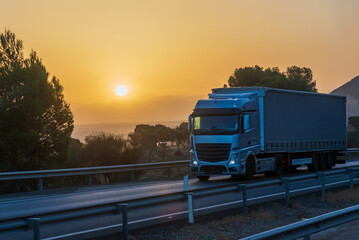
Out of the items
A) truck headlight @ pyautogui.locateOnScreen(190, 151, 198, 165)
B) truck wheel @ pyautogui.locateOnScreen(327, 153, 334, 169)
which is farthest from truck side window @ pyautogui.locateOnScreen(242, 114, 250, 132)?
truck wheel @ pyautogui.locateOnScreen(327, 153, 334, 169)

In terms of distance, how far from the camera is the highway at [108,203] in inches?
424

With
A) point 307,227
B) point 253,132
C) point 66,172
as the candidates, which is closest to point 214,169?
point 253,132

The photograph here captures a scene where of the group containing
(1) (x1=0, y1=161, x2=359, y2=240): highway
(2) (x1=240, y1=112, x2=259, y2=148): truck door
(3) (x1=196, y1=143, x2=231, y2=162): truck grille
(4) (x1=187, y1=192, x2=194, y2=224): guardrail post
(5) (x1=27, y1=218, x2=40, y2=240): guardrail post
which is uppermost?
(2) (x1=240, y1=112, x2=259, y2=148): truck door

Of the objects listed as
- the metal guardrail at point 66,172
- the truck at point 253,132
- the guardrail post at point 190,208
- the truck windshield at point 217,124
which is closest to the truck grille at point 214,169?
the truck at point 253,132

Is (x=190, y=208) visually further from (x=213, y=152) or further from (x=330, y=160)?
(x=330, y=160)

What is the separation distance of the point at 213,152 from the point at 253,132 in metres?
1.89

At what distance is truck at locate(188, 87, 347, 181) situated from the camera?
21844mm

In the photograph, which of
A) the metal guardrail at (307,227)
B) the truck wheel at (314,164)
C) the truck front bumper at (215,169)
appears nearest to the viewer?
the metal guardrail at (307,227)

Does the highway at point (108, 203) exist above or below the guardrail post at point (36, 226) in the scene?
below

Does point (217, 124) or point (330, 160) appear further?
point (330, 160)

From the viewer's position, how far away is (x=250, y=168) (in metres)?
22.7

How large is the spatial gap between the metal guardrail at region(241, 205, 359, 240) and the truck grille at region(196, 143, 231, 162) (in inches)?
476

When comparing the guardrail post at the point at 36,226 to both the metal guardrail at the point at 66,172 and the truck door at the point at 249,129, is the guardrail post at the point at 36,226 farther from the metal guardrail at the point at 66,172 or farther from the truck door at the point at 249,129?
the truck door at the point at 249,129

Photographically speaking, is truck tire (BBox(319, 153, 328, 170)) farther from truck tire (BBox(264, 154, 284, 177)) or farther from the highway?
the highway
